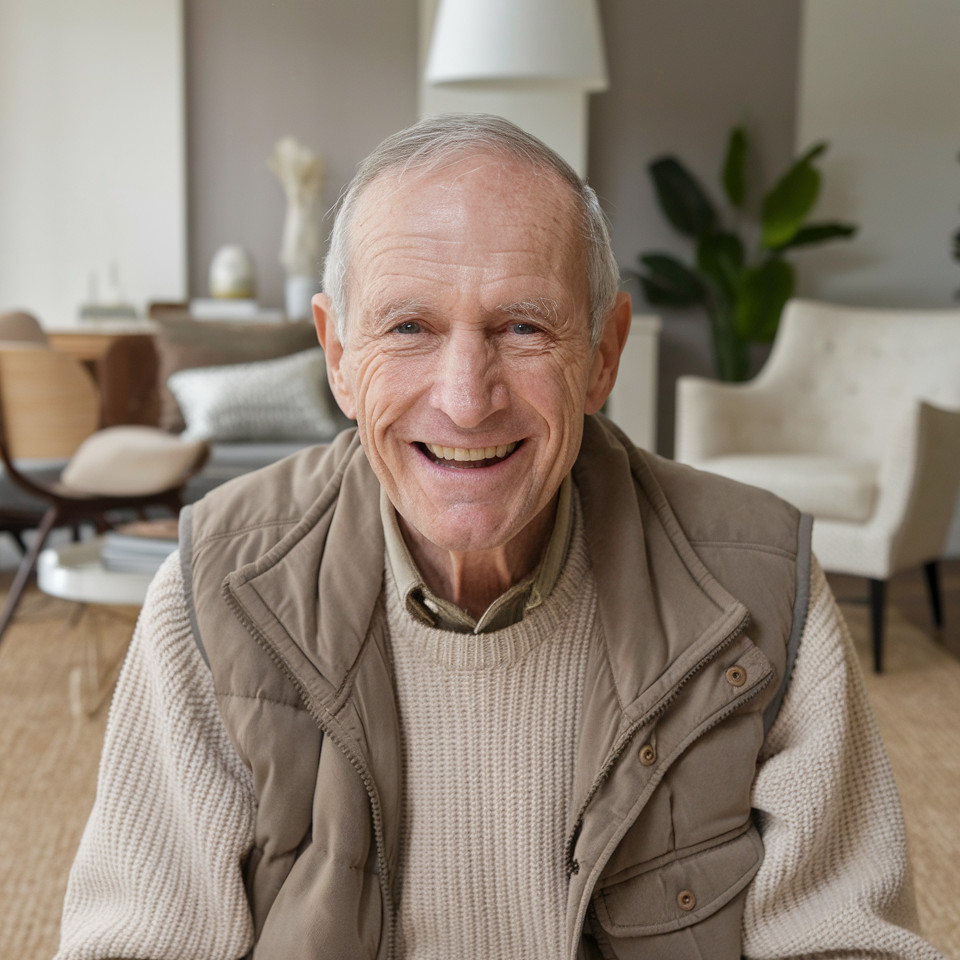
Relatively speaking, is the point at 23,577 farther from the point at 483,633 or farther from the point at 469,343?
the point at 469,343

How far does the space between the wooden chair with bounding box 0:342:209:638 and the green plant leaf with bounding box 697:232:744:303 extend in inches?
114

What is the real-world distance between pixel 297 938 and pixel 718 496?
0.51 metres

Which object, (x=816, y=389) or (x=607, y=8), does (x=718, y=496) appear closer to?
(x=816, y=389)

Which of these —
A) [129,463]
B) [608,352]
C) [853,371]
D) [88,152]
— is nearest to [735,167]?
[853,371]

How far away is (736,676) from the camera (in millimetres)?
876

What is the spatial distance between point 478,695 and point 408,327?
32cm

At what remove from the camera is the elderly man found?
85 cm

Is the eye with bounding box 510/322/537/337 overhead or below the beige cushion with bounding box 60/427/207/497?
overhead

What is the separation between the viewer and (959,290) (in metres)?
5.18

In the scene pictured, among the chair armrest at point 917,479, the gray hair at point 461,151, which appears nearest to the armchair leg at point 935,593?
the chair armrest at point 917,479

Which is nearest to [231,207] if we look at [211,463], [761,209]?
[211,463]

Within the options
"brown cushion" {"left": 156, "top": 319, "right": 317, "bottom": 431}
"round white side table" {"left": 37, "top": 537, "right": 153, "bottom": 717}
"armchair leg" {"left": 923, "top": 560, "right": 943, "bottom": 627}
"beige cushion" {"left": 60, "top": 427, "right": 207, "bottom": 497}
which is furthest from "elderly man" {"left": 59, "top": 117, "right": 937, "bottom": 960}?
"brown cushion" {"left": 156, "top": 319, "right": 317, "bottom": 431}

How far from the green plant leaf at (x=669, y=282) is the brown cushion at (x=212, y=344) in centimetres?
183

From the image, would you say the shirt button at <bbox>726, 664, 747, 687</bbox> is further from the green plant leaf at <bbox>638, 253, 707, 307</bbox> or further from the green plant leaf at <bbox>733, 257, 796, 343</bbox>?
the green plant leaf at <bbox>638, 253, 707, 307</bbox>
